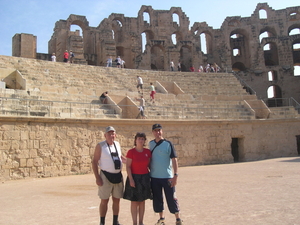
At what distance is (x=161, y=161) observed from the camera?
454 cm

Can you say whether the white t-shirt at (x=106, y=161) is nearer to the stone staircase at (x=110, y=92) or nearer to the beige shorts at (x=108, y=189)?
the beige shorts at (x=108, y=189)

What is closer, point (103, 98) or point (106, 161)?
point (106, 161)

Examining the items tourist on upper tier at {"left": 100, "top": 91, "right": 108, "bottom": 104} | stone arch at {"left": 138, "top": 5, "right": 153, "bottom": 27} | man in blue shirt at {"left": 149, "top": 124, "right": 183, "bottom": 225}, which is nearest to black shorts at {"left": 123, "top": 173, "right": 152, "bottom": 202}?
man in blue shirt at {"left": 149, "top": 124, "right": 183, "bottom": 225}

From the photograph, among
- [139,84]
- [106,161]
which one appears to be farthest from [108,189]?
[139,84]

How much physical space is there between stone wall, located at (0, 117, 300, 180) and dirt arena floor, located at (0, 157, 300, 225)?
1.52 m

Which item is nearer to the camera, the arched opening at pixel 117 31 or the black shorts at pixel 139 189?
the black shorts at pixel 139 189

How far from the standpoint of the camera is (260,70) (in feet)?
97.5

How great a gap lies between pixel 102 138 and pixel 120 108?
2120mm

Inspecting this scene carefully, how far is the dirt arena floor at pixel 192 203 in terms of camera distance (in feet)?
15.6

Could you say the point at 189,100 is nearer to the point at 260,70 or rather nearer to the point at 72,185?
the point at 72,185

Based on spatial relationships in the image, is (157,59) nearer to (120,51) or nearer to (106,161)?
(120,51)

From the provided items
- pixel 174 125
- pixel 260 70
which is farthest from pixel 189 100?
pixel 260 70

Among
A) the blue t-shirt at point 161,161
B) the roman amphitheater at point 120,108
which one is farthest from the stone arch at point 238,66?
the blue t-shirt at point 161,161

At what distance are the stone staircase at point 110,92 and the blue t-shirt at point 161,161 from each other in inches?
283
